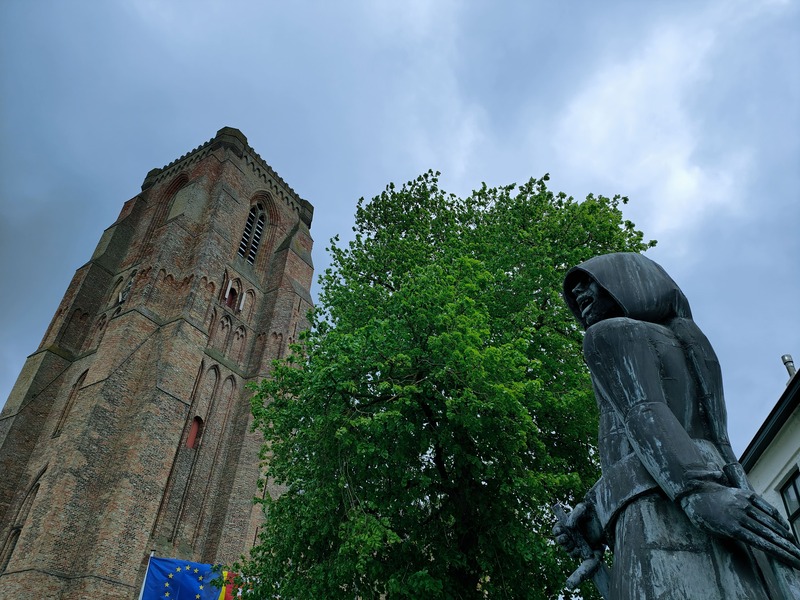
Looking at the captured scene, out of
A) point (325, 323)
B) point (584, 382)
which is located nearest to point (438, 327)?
point (584, 382)

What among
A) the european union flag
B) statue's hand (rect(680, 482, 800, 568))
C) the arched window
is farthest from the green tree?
the arched window

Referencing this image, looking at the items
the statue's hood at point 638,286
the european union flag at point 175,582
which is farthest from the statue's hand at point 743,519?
the european union flag at point 175,582

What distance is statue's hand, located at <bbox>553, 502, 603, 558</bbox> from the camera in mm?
2510

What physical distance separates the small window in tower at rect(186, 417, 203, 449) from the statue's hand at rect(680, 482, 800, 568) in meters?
23.9

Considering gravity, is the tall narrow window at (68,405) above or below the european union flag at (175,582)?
above

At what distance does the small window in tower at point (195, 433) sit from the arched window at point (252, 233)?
1089 cm

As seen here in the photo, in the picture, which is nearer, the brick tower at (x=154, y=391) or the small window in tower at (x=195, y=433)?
the brick tower at (x=154, y=391)

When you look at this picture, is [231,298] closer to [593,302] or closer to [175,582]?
[175,582]

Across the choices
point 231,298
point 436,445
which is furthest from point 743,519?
point 231,298

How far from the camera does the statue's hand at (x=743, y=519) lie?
5.86 ft

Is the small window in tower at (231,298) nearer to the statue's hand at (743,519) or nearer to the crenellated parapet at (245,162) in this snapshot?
the crenellated parapet at (245,162)

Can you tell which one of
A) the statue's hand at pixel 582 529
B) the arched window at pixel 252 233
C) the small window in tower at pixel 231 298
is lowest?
the statue's hand at pixel 582 529

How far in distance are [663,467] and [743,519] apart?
0.31 metres

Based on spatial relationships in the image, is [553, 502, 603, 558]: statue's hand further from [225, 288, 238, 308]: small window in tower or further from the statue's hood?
[225, 288, 238, 308]: small window in tower
